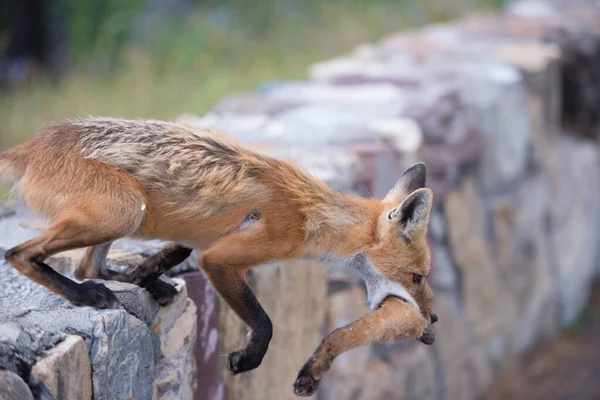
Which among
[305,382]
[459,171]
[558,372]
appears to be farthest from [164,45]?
[305,382]

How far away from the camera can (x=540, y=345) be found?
6.78m

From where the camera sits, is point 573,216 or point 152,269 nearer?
point 152,269

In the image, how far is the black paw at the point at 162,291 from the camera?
112 inches

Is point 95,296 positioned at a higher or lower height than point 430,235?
higher

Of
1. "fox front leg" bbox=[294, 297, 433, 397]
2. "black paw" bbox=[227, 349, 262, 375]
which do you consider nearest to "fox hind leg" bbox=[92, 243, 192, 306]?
"black paw" bbox=[227, 349, 262, 375]

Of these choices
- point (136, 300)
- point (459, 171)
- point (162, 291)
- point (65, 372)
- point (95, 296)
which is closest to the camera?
point (65, 372)

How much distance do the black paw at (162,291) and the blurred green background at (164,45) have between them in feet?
13.0

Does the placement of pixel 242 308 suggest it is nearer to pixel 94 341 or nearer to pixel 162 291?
pixel 162 291

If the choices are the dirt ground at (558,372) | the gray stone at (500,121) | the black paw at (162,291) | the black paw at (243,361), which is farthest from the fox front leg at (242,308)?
the dirt ground at (558,372)

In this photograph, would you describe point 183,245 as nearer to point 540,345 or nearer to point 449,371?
point 449,371

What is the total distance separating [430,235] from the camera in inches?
203

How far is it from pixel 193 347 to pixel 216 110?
2.47 m

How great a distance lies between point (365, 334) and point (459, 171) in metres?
2.83

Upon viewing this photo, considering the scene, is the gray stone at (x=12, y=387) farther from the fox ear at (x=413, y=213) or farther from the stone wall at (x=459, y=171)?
the fox ear at (x=413, y=213)
